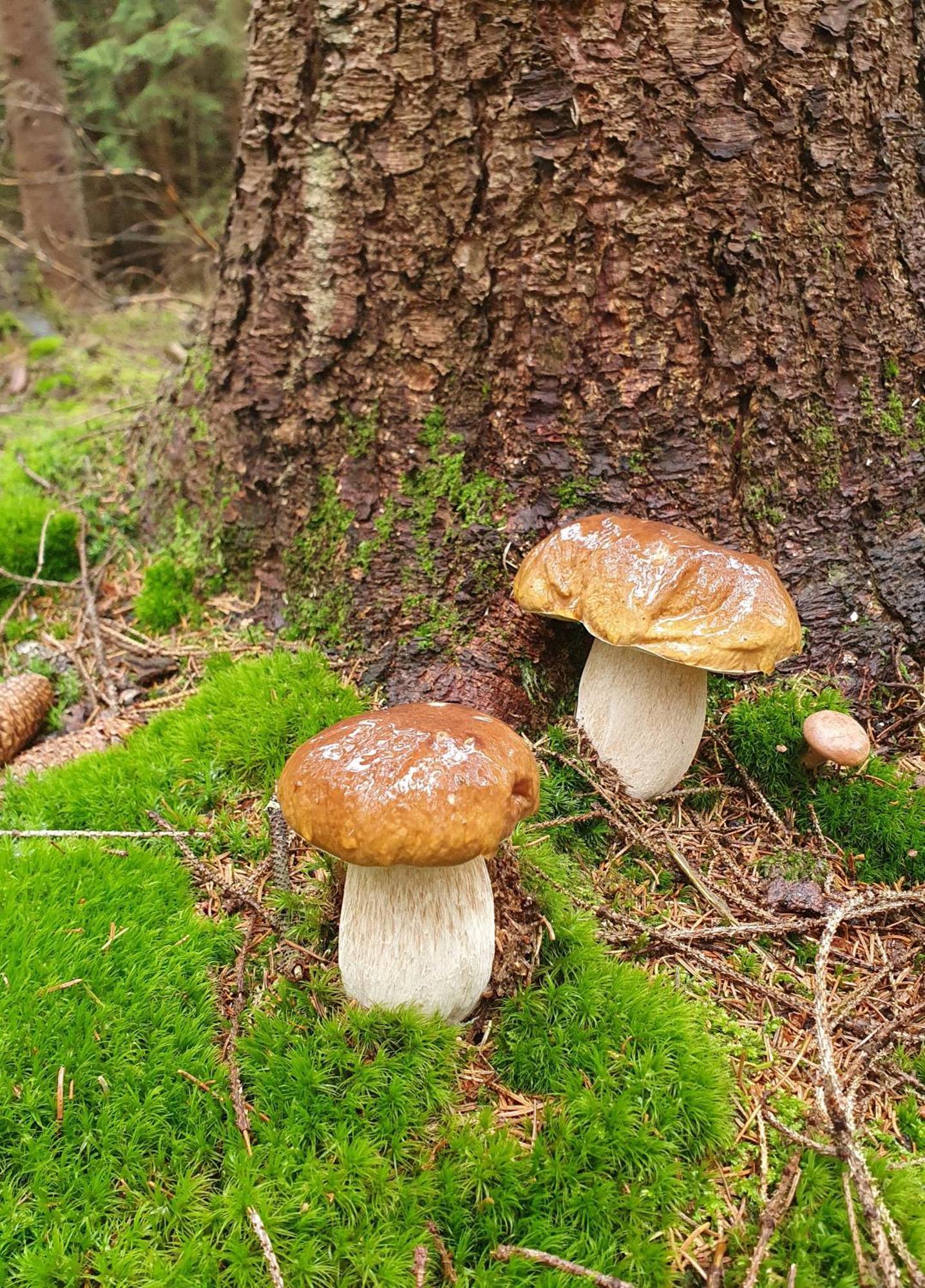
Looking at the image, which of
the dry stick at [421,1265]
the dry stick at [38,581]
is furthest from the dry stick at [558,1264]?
the dry stick at [38,581]

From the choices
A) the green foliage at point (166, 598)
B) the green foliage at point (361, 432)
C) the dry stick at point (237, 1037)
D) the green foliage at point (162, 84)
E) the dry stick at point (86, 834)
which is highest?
the green foliage at point (162, 84)

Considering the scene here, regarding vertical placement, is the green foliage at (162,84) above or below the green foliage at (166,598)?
above

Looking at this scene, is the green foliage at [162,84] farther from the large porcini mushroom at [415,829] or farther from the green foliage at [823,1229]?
the green foliage at [823,1229]

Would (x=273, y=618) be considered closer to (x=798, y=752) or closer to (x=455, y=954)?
(x=455, y=954)

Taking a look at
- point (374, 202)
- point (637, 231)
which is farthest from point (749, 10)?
point (374, 202)

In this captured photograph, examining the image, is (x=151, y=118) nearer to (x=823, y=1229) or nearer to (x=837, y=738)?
(x=837, y=738)

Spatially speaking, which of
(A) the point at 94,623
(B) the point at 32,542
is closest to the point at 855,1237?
(A) the point at 94,623

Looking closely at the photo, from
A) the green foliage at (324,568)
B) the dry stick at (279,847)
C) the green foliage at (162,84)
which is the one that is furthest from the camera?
the green foliage at (162,84)
